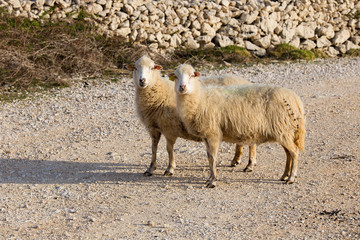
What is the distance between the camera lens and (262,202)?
20.1 feet

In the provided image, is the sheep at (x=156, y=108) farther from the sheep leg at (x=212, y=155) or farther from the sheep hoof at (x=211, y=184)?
the sheep hoof at (x=211, y=184)

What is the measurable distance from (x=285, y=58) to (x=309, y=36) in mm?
1779

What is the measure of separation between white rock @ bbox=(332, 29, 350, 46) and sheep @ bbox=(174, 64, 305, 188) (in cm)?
985

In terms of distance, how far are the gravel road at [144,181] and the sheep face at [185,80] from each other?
49.0 inches

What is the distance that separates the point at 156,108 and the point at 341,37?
10450mm

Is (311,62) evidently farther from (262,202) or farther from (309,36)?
(262,202)

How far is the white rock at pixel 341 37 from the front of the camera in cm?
1589

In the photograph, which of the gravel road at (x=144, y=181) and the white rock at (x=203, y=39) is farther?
the white rock at (x=203, y=39)

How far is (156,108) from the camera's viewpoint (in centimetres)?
723

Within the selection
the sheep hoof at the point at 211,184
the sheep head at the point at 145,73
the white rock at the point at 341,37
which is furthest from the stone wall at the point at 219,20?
the sheep hoof at the point at 211,184

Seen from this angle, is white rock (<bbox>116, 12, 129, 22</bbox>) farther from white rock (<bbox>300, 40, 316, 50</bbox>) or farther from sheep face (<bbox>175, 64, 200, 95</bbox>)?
sheep face (<bbox>175, 64, 200, 95</bbox>)

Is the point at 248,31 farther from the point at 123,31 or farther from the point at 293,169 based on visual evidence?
the point at 293,169

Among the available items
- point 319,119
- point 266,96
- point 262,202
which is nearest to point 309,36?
point 319,119

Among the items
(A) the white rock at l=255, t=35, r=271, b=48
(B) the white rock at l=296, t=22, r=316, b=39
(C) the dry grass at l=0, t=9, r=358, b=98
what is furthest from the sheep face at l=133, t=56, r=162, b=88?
(B) the white rock at l=296, t=22, r=316, b=39
